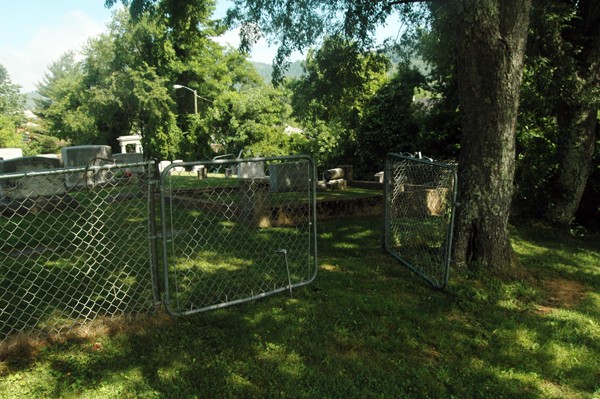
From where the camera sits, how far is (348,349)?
3441mm

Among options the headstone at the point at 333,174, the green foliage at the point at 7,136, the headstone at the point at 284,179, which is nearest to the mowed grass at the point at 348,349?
the headstone at the point at 284,179

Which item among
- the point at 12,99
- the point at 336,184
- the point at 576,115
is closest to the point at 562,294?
the point at 576,115

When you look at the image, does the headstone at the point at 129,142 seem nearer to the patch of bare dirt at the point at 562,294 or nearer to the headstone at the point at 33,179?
the headstone at the point at 33,179

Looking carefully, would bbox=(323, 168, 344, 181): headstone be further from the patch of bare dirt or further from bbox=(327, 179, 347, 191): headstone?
the patch of bare dirt

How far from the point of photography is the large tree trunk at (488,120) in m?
4.75

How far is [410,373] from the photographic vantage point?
3.12m

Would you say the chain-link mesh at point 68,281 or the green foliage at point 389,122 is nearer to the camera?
the chain-link mesh at point 68,281

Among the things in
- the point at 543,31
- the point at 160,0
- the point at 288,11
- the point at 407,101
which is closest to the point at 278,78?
the point at 288,11

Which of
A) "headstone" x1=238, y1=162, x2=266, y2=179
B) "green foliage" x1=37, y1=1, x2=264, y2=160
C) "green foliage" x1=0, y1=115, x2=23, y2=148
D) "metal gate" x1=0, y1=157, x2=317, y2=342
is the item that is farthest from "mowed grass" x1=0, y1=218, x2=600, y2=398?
"green foliage" x1=0, y1=115, x2=23, y2=148

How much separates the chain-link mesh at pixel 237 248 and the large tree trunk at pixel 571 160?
4.86 metres

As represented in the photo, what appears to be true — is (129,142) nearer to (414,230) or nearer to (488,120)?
(414,230)

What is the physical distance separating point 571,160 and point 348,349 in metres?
6.87

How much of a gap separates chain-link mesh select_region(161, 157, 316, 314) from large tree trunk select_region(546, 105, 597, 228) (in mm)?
4858

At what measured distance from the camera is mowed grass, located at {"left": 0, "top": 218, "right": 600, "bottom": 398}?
2.92 meters
